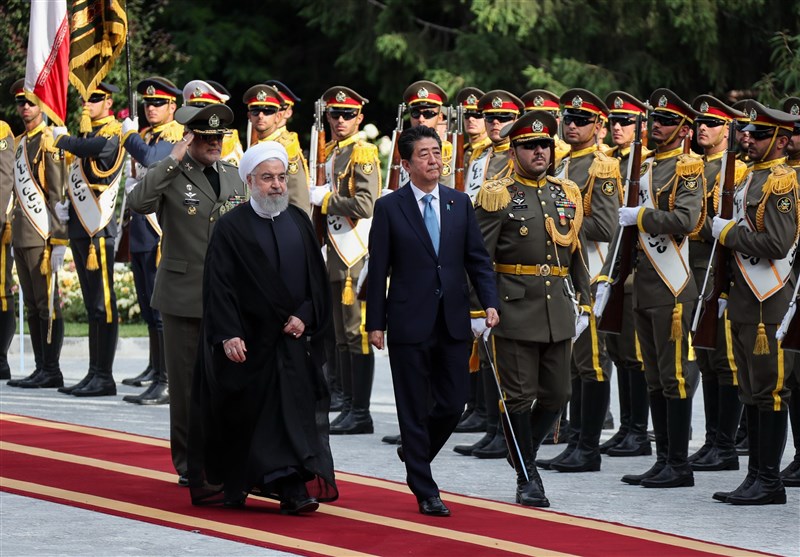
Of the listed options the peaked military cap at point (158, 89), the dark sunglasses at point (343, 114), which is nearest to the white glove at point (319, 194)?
the dark sunglasses at point (343, 114)

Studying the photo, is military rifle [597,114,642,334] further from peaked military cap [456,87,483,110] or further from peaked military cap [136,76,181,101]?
peaked military cap [136,76,181,101]

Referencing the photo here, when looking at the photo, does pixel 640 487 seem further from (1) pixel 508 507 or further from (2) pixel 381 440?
(2) pixel 381 440

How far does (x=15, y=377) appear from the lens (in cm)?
1562

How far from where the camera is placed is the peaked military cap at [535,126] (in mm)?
9672

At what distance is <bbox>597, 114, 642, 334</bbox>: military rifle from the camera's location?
35.2 ft

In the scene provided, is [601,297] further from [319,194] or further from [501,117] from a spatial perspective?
[319,194]

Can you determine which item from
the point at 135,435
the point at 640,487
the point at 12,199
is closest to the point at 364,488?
Result: the point at 640,487

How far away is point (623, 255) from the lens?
10.7m

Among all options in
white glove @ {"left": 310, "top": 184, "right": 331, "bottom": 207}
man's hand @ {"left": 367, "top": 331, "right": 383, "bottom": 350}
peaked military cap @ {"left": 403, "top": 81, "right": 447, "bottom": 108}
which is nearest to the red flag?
white glove @ {"left": 310, "top": 184, "right": 331, "bottom": 207}

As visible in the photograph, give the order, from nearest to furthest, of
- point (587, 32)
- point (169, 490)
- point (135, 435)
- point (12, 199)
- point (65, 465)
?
point (169, 490) → point (65, 465) → point (135, 435) → point (12, 199) → point (587, 32)

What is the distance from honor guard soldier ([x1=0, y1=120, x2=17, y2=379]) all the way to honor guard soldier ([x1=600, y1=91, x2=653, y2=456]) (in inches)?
222

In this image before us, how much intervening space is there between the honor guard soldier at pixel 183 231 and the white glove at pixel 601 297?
234 cm

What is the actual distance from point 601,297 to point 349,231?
8.64 feet

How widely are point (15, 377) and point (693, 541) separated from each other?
8.66m
